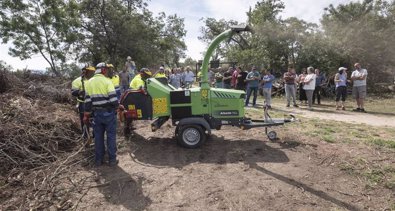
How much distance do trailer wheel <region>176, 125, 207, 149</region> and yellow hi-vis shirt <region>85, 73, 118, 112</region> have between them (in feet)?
5.14

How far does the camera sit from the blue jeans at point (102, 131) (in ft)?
19.6

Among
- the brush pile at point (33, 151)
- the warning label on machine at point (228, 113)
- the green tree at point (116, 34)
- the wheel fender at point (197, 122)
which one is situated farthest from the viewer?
the green tree at point (116, 34)

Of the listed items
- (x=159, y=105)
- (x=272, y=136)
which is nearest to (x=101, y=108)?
(x=159, y=105)

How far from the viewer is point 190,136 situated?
6.95 metres

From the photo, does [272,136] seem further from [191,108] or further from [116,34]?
[116,34]

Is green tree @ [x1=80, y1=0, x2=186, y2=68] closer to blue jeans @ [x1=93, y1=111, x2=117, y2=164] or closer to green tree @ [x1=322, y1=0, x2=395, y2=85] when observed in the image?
green tree @ [x1=322, y1=0, x2=395, y2=85]

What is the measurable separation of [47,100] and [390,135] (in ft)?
30.7

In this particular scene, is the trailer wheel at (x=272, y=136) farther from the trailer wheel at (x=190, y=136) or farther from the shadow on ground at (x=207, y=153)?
the trailer wheel at (x=190, y=136)

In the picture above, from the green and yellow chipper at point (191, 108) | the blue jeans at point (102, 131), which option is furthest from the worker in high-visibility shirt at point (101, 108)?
the green and yellow chipper at point (191, 108)

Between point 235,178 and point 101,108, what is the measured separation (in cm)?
264

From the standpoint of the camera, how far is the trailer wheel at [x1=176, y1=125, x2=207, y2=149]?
6.84 m

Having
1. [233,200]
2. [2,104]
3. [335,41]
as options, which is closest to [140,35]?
[335,41]

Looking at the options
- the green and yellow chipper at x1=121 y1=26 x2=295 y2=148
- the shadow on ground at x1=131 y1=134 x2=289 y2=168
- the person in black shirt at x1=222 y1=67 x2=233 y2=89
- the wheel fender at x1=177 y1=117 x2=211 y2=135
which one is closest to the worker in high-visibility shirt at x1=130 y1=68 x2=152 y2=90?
the green and yellow chipper at x1=121 y1=26 x2=295 y2=148

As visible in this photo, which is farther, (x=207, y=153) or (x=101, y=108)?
(x=207, y=153)
